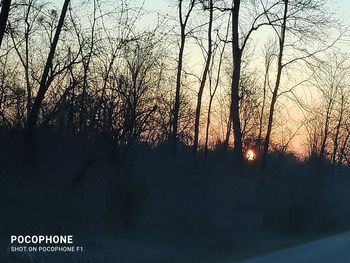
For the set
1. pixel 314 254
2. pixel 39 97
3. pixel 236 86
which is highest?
pixel 236 86

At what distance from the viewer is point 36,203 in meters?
18.3

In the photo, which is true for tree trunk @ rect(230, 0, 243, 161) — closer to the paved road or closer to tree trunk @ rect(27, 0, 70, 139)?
the paved road

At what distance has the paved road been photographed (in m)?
17.5

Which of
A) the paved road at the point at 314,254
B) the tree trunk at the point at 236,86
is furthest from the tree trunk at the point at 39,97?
the tree trunk at the point at 236,86

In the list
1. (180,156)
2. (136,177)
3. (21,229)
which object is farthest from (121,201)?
(180,156)

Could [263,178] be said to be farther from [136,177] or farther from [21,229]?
[21,229]

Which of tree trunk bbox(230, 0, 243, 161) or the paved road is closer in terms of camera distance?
the paved road

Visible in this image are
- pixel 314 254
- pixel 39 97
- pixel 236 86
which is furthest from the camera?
pixel 236 86

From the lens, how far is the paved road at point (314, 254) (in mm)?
17469

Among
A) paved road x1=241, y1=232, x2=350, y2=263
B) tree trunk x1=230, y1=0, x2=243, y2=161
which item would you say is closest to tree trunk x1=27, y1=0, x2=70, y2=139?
A: paved road x1=241, y1=232, x2=350, y2=263

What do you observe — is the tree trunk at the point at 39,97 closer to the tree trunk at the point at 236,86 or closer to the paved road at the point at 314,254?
the paved road at the point at 314,254

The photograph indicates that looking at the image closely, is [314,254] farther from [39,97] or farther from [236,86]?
[236,86]

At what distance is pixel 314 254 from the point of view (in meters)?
19.2

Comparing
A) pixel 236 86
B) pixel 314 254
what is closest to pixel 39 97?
pixel 314 254
